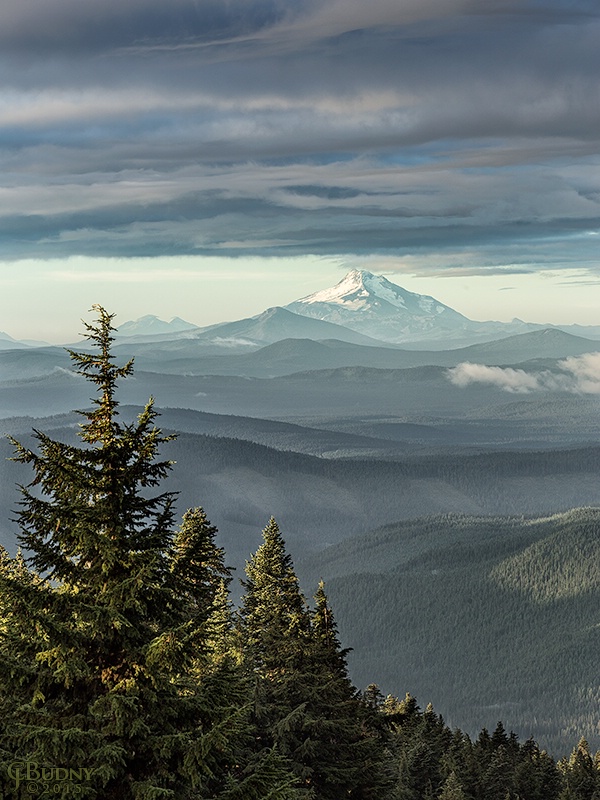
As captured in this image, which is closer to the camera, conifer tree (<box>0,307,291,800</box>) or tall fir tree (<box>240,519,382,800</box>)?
conifer tree (<box>0,307,291,800</box>)

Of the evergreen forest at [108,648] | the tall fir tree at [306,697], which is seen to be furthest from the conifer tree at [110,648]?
the tall fir tree at [306,697]

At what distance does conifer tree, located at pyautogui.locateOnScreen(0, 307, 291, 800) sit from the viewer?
59.3ft

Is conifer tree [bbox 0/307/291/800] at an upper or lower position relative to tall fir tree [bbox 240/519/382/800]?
upper

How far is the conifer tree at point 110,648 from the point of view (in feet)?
59.3

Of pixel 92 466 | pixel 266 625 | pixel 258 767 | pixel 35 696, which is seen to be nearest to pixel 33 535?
pixel 92 466

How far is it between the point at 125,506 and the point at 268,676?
1737 centimetres

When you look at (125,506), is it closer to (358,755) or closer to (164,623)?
(164,623)

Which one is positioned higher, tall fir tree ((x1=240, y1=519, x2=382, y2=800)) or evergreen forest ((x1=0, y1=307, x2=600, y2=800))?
evergreen forest ((x1=0, y1=307, x2=600, y2=800))

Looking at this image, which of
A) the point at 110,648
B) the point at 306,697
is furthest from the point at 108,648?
the point at 306,697

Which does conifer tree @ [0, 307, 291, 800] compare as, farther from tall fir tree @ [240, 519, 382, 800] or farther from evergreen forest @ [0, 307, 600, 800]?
tall fir tree @ [240, 519, 382, 800]

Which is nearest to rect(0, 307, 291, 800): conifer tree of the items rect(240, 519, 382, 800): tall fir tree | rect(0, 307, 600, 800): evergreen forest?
rect(0, 307, 600, 800): evergreen forest

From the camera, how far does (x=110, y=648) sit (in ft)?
63.2

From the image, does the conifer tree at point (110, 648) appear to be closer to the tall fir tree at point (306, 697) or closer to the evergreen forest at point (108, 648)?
the evergreen forest at point (108, 648)

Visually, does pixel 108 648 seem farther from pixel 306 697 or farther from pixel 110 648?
pixel 306 697
